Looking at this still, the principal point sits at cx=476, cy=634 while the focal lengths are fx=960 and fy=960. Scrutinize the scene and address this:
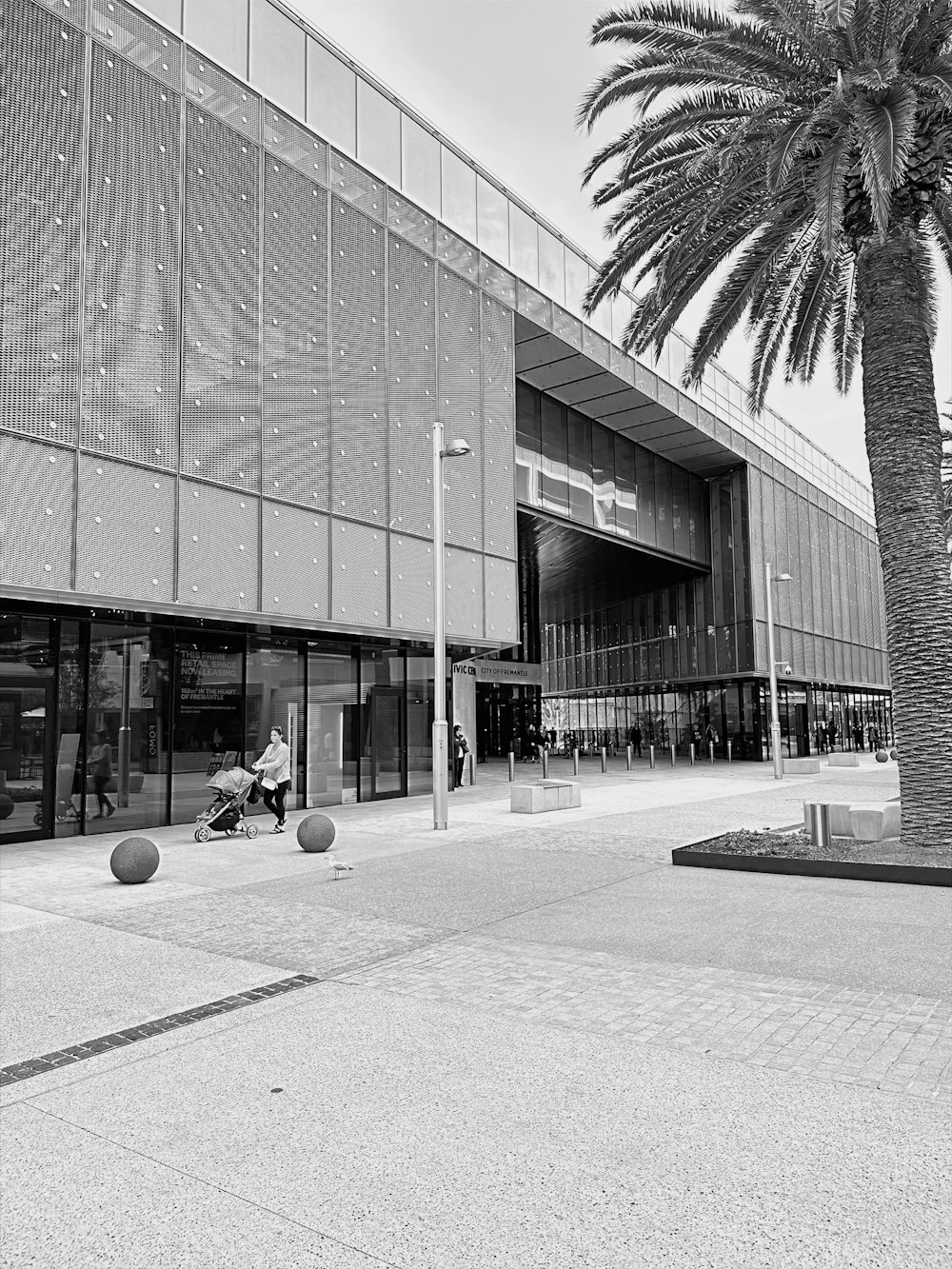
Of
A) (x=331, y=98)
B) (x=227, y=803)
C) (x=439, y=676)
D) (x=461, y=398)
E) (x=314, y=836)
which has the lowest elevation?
(x=314, y=836)

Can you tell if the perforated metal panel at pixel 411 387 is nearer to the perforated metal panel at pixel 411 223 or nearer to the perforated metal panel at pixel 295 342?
the perforated metal panel at pixel 411 223

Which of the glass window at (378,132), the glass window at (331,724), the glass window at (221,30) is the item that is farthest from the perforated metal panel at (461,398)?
the glass window at (221,30)

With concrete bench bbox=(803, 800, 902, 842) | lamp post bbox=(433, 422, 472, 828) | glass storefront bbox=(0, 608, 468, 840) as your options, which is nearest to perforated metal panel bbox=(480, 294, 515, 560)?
glass storefront bbox=(0, 608, 468, 840)

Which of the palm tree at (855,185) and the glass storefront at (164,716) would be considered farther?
the glass storefront at (164,716)

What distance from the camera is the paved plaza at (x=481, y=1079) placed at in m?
3.45

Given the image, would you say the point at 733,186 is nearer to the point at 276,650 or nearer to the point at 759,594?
the point at 276,650

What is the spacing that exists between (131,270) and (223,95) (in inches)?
181

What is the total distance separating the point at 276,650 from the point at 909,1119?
16.9m

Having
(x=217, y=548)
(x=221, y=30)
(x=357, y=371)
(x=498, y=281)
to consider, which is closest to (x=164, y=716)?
(x=217, y=548)

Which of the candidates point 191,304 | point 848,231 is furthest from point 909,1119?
point 191,304

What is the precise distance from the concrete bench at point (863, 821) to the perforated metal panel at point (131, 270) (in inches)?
450

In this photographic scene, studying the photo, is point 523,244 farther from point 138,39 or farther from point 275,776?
point 275,776

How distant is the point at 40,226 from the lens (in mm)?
13906

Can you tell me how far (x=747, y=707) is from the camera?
43781 mm
